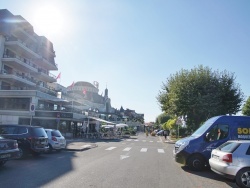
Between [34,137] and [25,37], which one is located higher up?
[25,37]

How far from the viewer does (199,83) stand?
35.7 m

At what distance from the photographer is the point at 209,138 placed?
12352 mm

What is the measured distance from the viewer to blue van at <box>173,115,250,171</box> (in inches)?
479

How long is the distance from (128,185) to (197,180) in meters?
2.79

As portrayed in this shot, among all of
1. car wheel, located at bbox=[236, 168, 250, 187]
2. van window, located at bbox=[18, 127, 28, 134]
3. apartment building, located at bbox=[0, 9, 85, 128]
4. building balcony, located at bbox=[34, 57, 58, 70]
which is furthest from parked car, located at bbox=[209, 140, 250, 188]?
building balcony, located at bbox=[34, 57, 58, 70]

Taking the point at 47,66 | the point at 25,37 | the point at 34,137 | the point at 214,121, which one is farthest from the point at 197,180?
the point at 47,66

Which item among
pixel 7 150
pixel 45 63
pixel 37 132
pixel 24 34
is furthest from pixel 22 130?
pixel 45 63

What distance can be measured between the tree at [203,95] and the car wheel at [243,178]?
25.8m

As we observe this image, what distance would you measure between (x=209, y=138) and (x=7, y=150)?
8175 millimetres

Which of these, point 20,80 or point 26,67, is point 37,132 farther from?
point 26,67

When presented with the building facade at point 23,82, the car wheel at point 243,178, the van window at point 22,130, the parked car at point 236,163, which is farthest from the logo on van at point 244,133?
the building facade at point 23,82

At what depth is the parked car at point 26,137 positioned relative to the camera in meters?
14.0

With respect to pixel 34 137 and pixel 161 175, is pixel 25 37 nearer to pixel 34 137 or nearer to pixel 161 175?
pixel 34 137

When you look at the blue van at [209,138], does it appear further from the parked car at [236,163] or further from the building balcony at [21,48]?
the building balcony at [21,48]
